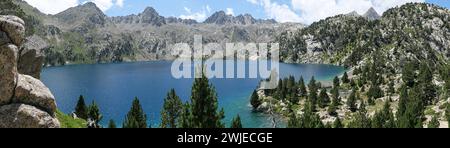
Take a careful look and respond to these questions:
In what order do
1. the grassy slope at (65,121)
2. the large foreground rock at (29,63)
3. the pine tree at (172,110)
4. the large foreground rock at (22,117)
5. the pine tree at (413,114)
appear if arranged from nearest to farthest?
the large foreground rock at (22,117)
the grassy slope at (65,121)
the large foreground rock at (29,63)
the pine tree at (413,114)
the pine tree at (172,110)

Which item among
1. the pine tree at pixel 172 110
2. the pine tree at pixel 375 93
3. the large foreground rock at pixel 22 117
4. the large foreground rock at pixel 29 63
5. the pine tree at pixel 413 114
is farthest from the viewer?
the pine tree at pixel 375 93

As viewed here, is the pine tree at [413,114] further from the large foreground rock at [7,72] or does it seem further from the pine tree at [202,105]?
the large foreground rock at [7,72]

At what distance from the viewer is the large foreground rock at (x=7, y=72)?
33.2 m

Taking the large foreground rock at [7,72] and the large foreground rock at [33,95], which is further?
the large foreground rock at [33,95]

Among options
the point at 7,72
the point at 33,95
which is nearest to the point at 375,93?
the point at 33,95

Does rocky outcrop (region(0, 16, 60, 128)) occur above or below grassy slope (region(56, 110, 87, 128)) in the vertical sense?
above

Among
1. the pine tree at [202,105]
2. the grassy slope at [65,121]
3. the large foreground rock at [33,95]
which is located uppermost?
the large foreground rock at [33,95]

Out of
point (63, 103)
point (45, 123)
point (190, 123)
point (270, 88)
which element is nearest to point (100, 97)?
point (63, 103)

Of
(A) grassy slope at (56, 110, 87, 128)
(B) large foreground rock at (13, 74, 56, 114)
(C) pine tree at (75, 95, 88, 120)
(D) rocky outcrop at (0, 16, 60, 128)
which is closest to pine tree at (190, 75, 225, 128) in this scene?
(A) grassy slope at (56, 110, 87, 128)

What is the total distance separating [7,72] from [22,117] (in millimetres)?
3578

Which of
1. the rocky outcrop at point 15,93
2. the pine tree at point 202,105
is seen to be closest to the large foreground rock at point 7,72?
the rocky outcrop at point 15,93

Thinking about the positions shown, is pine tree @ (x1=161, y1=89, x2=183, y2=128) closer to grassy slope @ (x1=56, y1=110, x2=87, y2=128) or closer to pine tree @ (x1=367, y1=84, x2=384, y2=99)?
grassy slope @ (x1=56, y1=110, x2=87, y2=128)

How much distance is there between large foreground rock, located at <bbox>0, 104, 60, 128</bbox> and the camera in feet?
109

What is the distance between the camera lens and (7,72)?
109ft
